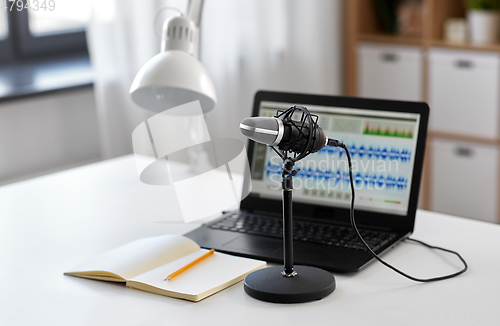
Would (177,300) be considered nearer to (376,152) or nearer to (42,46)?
(376,152)

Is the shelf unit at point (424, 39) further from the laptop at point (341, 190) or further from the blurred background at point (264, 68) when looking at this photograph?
the laptop at point (341, 190)

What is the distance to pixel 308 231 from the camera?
118 cm

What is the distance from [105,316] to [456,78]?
211 centimetres

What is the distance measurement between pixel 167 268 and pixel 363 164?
0.41m

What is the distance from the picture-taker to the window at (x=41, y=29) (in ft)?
7.85

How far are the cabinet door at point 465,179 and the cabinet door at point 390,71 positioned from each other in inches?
10.6

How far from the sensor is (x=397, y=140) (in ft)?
3.86

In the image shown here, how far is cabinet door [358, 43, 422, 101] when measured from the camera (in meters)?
2.79

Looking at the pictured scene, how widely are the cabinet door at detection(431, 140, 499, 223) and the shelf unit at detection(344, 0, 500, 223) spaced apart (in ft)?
0.09

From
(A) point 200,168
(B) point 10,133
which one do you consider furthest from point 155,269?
(B) point 10,133

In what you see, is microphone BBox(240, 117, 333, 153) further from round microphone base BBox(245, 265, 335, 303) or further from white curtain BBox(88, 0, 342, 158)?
white curtain BBox(88, 0, 342, 158)

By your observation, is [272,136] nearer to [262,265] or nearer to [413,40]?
[262,265]

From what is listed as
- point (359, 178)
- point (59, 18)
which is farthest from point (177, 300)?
point (59, 18)

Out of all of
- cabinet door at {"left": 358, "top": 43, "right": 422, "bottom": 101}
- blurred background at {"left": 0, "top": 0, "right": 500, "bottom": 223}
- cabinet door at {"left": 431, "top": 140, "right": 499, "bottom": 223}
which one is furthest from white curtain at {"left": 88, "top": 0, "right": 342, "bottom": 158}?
cabinet door at {"left": 431, "top": 140, "right": 499, "bottom": 223}
